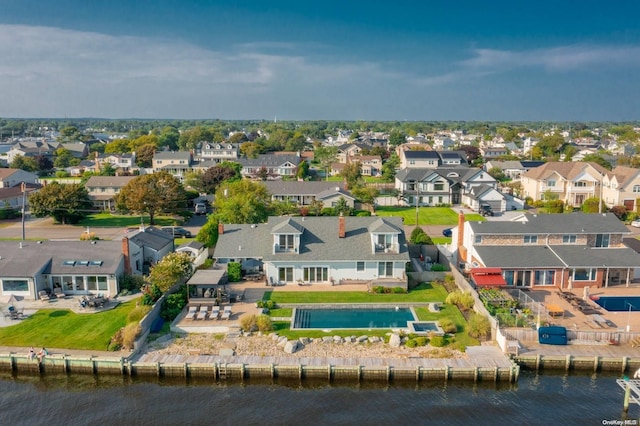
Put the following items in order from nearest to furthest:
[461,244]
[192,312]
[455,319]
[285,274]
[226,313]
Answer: [455,319]
[226,313]
[192,312]
[285,274]
[461,244]

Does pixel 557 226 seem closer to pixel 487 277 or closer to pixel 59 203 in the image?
pixel 487 277

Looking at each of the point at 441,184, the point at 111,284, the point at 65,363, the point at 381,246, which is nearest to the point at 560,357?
the point at 381,246

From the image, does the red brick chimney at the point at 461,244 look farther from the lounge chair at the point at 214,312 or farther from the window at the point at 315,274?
the lounge chair at the point at 214,312

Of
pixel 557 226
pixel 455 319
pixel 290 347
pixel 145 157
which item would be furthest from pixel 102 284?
pixel 145 157

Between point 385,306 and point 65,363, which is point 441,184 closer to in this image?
point 385,306

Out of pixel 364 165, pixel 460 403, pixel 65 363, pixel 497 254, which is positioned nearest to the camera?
pixel 460 403

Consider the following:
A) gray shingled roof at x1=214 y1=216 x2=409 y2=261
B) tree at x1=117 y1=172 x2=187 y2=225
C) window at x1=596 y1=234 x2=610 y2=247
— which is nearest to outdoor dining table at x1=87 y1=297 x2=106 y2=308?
gray shingled roof at x1=214 y1=216 x2=409 y2=261
